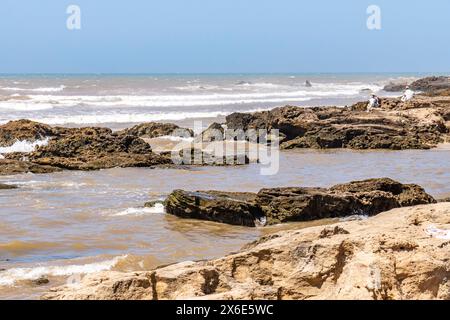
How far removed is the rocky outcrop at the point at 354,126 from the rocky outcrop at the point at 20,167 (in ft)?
23.7

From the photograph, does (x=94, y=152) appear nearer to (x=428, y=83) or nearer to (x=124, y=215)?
(x=124, y=215)

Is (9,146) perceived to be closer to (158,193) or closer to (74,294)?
(158,193)

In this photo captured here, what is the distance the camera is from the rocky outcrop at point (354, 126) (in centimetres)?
1889

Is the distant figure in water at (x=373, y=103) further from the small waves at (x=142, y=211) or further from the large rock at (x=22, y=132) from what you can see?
the small waves at (x=142, y=211)

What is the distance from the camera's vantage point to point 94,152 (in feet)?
50.2

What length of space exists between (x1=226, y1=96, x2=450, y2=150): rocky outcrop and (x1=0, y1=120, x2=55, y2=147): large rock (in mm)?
6382

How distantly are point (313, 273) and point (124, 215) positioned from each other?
607cm

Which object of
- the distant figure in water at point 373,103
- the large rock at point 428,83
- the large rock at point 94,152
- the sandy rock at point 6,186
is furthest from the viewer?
the large rock at point 428,83

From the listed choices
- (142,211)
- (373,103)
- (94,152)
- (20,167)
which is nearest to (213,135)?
(94,152)

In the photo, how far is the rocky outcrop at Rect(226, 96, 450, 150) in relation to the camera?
62.0ft

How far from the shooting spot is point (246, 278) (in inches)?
166

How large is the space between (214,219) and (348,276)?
5572 mm

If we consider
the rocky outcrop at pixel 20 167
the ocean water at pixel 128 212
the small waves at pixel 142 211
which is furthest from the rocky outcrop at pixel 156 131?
the small waves at pixel 142 211
